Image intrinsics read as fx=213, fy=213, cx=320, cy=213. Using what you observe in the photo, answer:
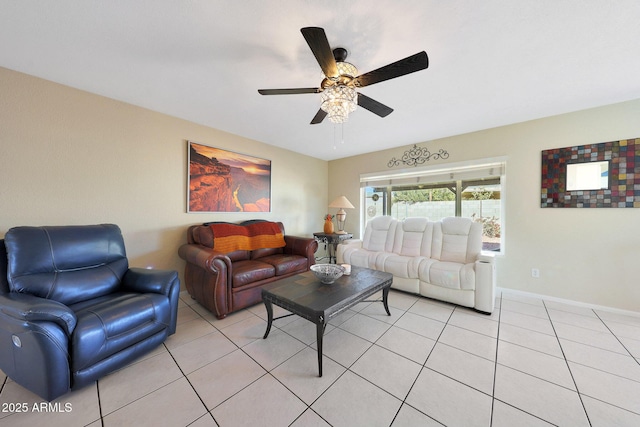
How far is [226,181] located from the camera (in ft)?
10.7

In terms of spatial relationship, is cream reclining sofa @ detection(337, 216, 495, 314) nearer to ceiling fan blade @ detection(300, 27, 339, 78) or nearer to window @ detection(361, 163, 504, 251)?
window @ detection(361, 163, 504, 251)

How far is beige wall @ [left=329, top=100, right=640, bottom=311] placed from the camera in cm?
237

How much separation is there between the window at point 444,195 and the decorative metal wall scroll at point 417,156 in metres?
0.20

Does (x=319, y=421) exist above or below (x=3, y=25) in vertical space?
below

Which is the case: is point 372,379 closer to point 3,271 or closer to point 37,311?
point 37,311

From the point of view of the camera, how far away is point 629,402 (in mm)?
1295

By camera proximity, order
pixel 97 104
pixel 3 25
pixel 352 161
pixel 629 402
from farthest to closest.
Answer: pixel 352 161 < pixel 97 104 < pixel 3 25 < pixel 629 402

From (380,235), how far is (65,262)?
362 centimetres

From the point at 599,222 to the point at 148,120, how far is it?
18.0ft

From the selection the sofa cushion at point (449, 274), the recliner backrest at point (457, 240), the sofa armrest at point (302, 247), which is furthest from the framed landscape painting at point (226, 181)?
the recliner backrest at point (457, 240)

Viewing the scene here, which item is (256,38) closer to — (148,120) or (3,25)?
(3,25)

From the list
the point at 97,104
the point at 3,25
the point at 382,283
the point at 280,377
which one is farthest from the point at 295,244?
the point at 3,25

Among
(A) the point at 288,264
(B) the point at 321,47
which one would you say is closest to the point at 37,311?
(A) the point at 288,264

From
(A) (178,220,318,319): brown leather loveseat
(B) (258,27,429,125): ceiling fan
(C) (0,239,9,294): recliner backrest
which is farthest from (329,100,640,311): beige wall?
(C) (0,239,9,294): recliner backrest
